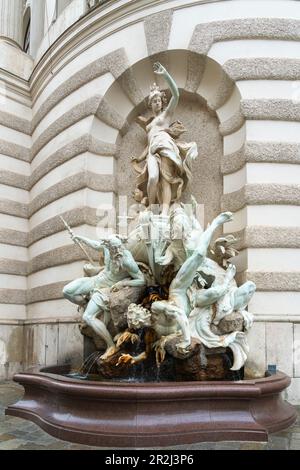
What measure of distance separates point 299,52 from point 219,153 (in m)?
2.52

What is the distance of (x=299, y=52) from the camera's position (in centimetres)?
912

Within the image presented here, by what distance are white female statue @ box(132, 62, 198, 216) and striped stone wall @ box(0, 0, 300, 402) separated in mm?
850

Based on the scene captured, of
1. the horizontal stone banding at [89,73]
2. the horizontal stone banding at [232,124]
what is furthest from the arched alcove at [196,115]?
the horizontal stone banding at [89,73]

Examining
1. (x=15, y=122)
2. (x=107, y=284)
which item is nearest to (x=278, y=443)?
(x=107, y=284)

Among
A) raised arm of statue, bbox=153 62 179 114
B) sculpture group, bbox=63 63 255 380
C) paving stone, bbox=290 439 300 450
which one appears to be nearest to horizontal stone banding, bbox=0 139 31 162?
raised arm of statue, bbox=153 62 179 114

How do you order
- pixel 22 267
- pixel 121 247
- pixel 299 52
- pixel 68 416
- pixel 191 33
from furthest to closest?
pixel 22 267 < pixel 191 33 < pixel 299 52 < pixel 121 247 < pixel 68 416

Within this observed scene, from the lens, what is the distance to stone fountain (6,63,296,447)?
5215 millimetres

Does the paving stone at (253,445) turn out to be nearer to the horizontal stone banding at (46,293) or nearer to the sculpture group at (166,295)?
the sculpture group at (166,295)

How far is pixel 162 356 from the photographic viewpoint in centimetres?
655

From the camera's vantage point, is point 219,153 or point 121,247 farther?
point 219,153

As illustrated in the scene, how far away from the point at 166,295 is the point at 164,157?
11.2ft
